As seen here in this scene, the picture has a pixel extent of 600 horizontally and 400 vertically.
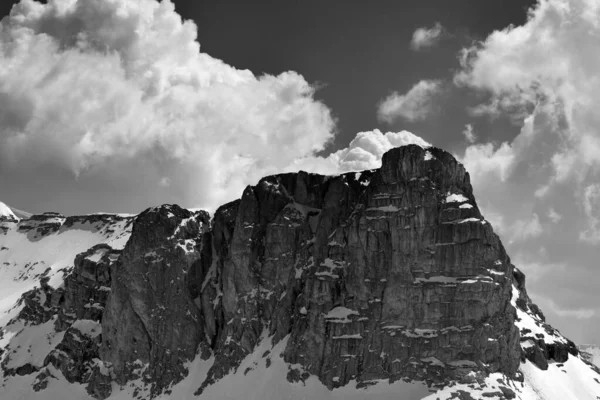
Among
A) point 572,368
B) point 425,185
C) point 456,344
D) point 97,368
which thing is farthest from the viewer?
point 97,368

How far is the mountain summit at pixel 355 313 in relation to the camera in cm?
15462

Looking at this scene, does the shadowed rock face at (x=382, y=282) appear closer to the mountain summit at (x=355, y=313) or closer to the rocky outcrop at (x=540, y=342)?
the mountain summit at (x=355, y=313)

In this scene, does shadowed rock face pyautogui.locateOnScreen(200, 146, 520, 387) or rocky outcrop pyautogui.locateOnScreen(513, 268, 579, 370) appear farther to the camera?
rocky outcrop pyautogui.locateOnScreen(513, 268, 579, 370)

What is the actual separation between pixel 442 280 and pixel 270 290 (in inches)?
1970

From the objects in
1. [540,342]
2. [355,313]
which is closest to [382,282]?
[355,313]

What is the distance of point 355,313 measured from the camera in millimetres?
166625

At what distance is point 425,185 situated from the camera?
549 ft

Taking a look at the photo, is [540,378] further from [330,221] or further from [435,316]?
[330,221]

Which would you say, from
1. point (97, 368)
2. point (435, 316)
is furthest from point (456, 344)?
point (97, 368)

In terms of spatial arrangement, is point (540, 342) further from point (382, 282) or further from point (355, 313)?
point (355, 313)

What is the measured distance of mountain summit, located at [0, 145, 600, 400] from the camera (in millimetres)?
154625

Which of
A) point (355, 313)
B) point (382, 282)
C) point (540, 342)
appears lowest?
point (355, 313)

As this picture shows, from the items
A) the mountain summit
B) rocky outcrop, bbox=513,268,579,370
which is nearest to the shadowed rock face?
the mountain summit

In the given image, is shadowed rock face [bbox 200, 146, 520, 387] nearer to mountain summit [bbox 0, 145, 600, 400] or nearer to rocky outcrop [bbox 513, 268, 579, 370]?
mountain summit [bbox 0, 145, 600, 400]
